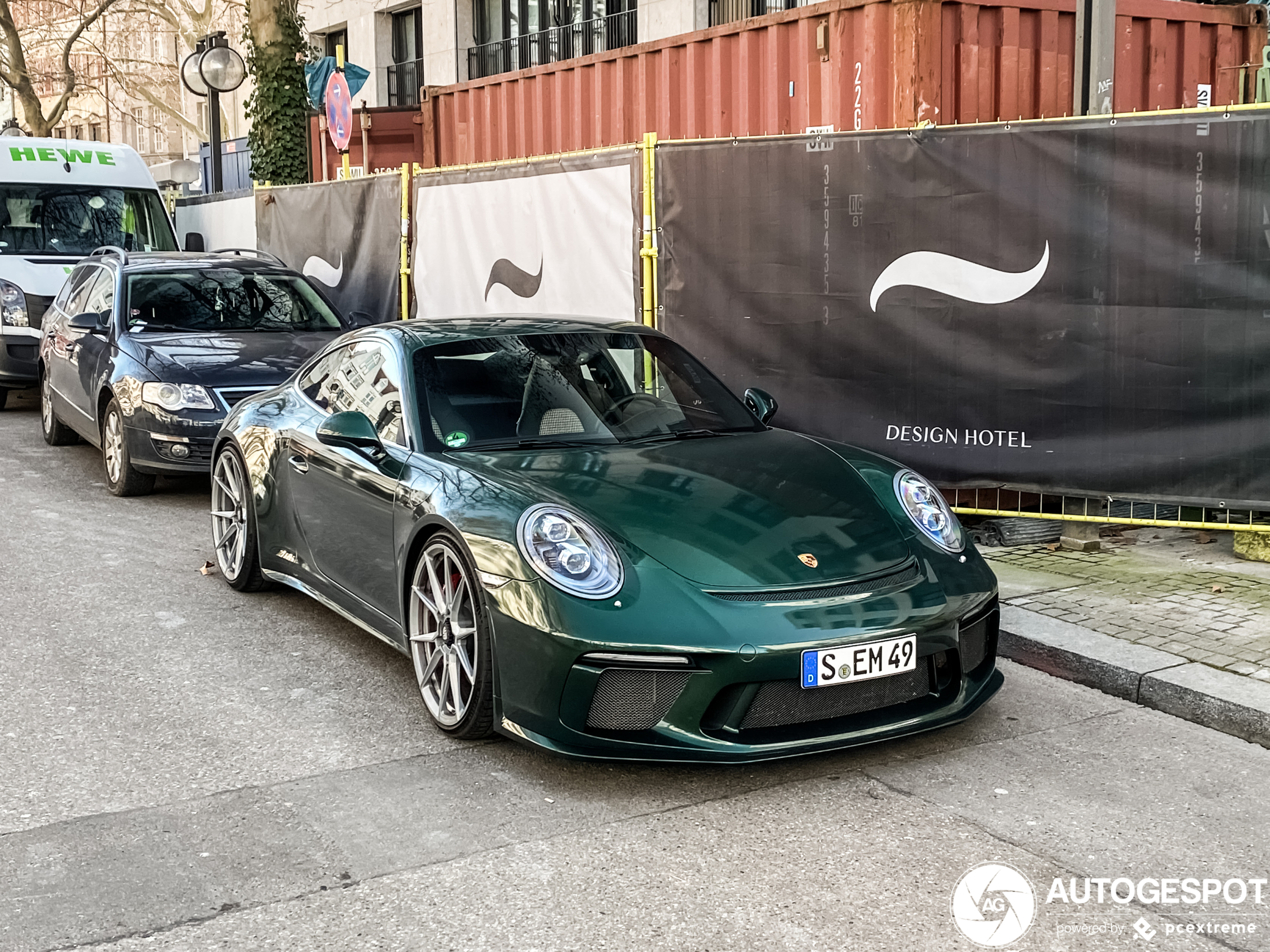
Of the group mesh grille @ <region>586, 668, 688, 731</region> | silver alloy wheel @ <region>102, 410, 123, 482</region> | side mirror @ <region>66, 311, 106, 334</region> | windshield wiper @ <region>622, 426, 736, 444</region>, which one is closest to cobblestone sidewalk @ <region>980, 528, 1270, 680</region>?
windshield wiper @ <region>622, 426, 736, 444</region>

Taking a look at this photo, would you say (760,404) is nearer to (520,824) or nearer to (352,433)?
(352,433)

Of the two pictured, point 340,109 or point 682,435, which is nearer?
point 682,435

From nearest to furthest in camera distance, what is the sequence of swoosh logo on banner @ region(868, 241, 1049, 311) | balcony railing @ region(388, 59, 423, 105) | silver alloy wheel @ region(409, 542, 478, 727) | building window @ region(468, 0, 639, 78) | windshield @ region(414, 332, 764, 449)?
silver alloy wheel @ region(409, 542, 478, 727), windshield @ region(414, 332, 764, 449), swoosh logo on banner @ region(868, 241, 1049, 311), building window @ region(468, 0, 639, 78), balcony railing @ region(388, 59, 423, 105)

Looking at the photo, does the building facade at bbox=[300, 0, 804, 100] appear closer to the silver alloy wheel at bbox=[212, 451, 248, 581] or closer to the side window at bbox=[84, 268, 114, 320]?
the side window at bbox=[84, 268, 114, 320]

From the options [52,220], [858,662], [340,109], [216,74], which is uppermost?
[216,74]

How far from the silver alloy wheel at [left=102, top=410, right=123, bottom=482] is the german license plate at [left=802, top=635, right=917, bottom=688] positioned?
6.42m

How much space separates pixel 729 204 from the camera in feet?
26.7

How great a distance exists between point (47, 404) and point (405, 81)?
1803cm

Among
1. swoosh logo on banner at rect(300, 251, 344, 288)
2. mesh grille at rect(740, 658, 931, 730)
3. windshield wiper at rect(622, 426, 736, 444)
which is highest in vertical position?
swoosh logo on banner at rect(300, 251, 344, 288)

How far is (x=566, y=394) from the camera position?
558 cm

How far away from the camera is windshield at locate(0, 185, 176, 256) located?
14.2 metres

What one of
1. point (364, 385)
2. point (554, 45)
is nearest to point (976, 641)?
point (364, 385)

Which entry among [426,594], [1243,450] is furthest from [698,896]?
[1243,450]

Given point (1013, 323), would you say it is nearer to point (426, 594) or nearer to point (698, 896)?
point (426, 594)
